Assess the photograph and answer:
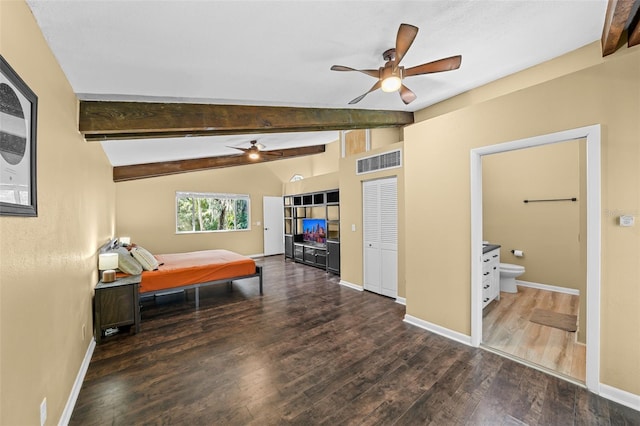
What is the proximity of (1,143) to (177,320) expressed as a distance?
3.16 meters

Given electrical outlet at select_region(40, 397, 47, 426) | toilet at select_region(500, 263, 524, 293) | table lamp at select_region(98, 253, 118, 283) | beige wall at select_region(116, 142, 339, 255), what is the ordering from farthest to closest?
beige wall at select_region(116, 142, 339, 255) < toilet at select_region(500, 263, 524, 293) < table lamp at select_region(98, 253, 118, 283) < electrical outlet at select_region(40, 397, 47, 426)

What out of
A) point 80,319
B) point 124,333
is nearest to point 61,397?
point 80,319

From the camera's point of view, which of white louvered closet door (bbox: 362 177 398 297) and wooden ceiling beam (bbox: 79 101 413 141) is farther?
white louvered closet door (bbox: 362 177 398 297)

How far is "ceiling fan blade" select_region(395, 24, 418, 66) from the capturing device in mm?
1623

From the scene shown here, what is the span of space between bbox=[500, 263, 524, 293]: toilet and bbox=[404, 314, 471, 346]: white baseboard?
2.01 metres

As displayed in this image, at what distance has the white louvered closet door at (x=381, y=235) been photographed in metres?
4.25

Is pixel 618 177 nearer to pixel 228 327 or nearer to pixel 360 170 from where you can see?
pixel 360 170

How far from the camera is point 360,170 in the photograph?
15.7 feet

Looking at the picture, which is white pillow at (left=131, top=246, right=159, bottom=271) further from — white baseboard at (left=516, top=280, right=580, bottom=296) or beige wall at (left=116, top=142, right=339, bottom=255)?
white baseboard at (left=516, top=280, right=580, bottom=296)

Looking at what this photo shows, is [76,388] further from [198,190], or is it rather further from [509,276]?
[198,190]

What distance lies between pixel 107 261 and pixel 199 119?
87.2 inches

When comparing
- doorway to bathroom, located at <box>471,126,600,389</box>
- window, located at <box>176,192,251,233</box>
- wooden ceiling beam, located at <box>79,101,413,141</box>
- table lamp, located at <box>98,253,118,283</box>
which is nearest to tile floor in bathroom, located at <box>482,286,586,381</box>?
doorway to bathroom, located at <box>471,126,600,389</box>

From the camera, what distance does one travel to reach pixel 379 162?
174 inches

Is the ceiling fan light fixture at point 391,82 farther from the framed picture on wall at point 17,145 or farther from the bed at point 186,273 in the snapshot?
the bed at point 186,273
